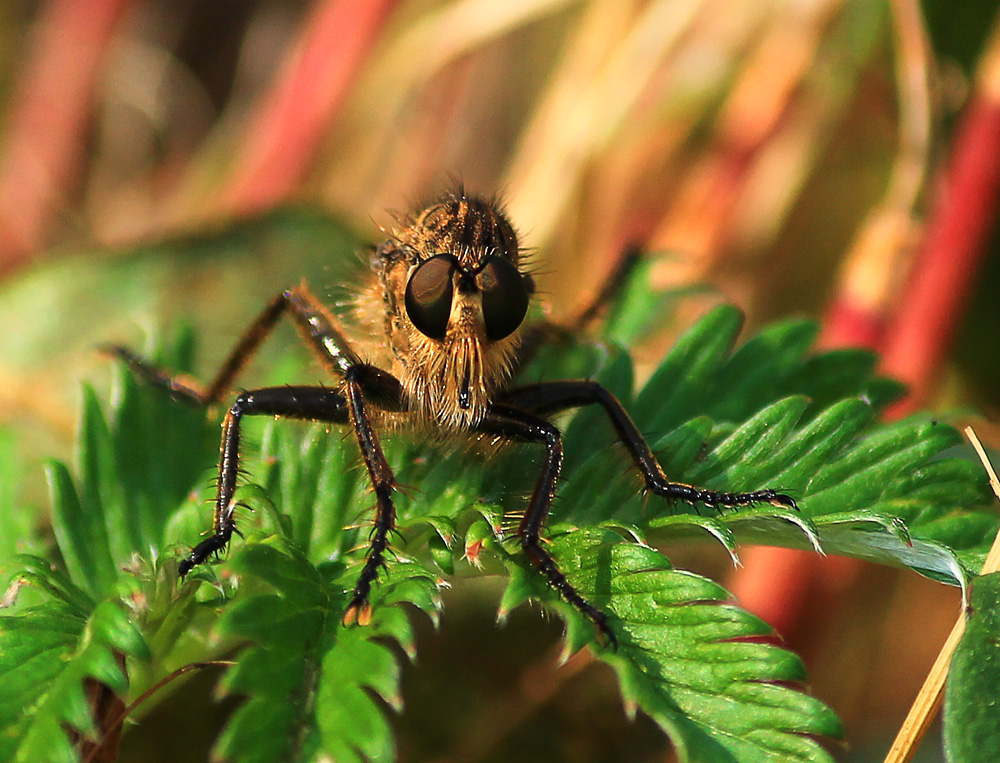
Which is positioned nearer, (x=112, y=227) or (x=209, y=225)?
(x=209, y=225)

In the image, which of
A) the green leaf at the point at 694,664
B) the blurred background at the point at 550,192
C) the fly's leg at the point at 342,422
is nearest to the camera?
the green leaf at the point at 694,664

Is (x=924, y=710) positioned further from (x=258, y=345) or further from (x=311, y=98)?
(x=311, y=98)

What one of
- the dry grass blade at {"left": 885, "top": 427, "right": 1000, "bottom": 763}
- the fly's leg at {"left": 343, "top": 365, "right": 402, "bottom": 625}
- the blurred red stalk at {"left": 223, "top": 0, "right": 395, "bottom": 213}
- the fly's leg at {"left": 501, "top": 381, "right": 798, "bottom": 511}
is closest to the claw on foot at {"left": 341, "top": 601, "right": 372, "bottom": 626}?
the fly's leg at {"left": 343, "top": 365, "right": 402, "bottom": 625}

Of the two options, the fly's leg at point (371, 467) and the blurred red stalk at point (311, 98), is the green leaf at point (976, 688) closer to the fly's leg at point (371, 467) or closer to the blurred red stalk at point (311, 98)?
the fly's leg at point (371, 467)

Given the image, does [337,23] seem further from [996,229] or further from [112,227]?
[996,229]

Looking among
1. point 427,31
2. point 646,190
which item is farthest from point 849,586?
point 427,31

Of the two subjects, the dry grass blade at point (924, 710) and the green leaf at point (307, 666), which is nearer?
the green leaf at point (307, 666)

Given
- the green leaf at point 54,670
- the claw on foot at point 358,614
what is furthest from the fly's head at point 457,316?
the green leaf at point 54,670

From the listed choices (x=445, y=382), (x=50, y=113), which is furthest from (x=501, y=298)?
(x=50, y=113)
